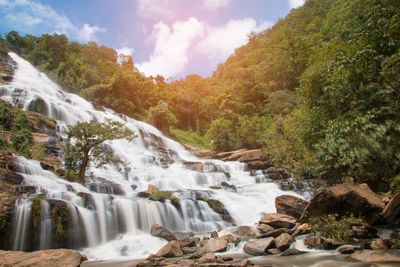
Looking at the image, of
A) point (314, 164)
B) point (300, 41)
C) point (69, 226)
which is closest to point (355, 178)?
point (314, 164)

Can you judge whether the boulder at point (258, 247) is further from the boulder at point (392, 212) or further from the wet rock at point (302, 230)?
the boulder at point (392, 212)

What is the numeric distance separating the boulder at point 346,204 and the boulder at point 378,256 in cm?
347

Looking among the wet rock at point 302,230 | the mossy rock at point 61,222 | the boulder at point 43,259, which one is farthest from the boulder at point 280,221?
the mossy rock at point 61,222

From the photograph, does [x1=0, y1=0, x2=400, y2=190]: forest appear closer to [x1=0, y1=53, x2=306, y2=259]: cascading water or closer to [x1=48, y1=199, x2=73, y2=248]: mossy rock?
[x1=0, y1=53, x2=306, y2=259]: cascading water

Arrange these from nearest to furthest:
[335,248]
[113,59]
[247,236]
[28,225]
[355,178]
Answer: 1. [335,248]
2. [28,225]
3. [247,236]
4. [355,178]
5. [113,59]

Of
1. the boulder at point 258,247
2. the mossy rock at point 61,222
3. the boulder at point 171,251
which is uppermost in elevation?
the mossy rock at point 61,222

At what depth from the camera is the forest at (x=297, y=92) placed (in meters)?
6.20

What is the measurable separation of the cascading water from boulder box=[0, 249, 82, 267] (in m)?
2.66

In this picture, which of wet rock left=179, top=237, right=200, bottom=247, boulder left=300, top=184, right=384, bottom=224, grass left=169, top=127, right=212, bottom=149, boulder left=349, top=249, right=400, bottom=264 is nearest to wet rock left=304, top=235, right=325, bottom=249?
boulder left=349, top=249, right=400, bottom=264

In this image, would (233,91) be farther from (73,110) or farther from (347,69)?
(347,69)

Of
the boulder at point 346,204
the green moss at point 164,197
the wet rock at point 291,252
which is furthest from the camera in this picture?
the green moss at point 164,197

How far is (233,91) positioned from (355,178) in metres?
27.8

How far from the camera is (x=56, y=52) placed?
41531 mm

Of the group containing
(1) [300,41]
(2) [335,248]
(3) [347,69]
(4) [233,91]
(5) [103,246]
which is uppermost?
(1) [300,41]
